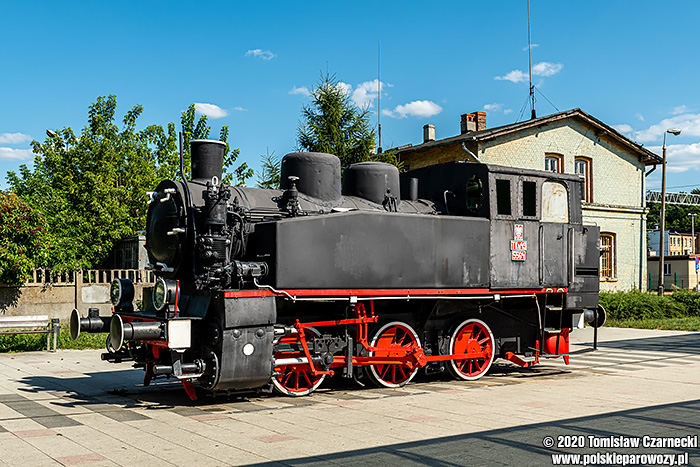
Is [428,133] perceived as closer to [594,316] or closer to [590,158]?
[590,158]

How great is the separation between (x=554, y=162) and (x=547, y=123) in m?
1.39

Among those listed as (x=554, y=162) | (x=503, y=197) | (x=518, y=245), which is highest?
(x=554, y=162)

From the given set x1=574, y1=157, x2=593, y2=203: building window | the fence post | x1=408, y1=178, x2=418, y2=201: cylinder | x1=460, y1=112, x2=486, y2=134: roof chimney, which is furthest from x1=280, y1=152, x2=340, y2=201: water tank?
x1=574, y1=157, x2=593, y2=203: building window

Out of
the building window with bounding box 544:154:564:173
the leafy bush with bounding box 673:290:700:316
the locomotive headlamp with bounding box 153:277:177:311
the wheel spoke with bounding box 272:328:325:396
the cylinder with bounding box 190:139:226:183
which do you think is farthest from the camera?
the leafy bush with bounding box 673:290:700:316

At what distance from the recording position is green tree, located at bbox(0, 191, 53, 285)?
14367 millimetres

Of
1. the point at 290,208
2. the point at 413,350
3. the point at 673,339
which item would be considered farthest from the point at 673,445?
the point at 673,339

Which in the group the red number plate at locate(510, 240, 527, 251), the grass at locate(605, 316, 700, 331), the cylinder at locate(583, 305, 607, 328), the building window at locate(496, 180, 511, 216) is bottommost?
the grass at locate(605, 316, 700, 331)

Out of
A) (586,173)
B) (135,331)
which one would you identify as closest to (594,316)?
(135,331)

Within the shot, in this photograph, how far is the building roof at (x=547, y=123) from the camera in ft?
70.7

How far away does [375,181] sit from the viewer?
10.0 m

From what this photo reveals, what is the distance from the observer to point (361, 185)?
33.1 feet

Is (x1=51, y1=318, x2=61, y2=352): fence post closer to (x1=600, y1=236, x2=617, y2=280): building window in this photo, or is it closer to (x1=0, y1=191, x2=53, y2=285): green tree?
(x1=0, y1=191, x2=53, y2=285): green tree

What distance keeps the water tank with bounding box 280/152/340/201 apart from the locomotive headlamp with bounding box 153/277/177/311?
231cm

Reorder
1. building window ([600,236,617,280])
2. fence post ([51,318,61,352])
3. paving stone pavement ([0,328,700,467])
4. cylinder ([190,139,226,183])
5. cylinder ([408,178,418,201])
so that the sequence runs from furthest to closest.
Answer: building window ([600,236,617,280])
fence post ([51,318,61,352])
cylinder ([408,178,418,201])
cylinder ([190,139,226,183])
paving stone pavement ([0,328,700,467])
